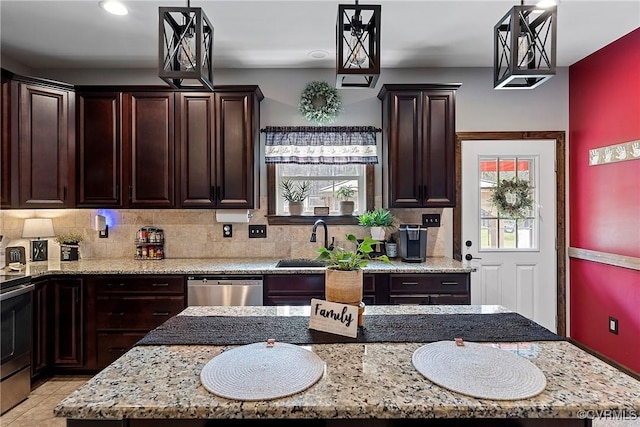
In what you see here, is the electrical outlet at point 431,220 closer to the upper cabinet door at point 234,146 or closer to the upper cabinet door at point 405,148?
the upper cabinet door at point 405,148

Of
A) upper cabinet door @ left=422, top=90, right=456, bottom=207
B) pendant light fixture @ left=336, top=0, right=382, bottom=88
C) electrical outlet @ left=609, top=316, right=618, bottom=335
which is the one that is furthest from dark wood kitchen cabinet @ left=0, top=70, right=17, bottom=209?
electrical outlet @ left=609, top=316, right=618, bottom=335

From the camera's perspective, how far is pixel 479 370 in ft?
3.68

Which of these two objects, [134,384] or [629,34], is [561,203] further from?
[134,384]

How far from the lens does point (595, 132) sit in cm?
330

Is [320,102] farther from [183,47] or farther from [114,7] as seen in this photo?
[183,47]

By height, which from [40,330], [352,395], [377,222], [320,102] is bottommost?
[40,330]

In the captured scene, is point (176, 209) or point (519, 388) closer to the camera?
point (519, 388)

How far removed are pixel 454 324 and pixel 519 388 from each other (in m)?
0.57

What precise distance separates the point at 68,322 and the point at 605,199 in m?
4.62

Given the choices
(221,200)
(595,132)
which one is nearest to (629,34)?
(595,132)

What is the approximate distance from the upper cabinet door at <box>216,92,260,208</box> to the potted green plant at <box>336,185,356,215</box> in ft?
2.91

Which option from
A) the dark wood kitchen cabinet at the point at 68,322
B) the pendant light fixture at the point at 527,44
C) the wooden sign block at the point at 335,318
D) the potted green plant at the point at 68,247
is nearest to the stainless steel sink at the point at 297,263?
the dark wood kitchen cabinet at the point at 68,322

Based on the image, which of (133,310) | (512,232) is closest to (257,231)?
(133,310)

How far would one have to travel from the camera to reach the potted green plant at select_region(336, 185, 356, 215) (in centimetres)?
355
